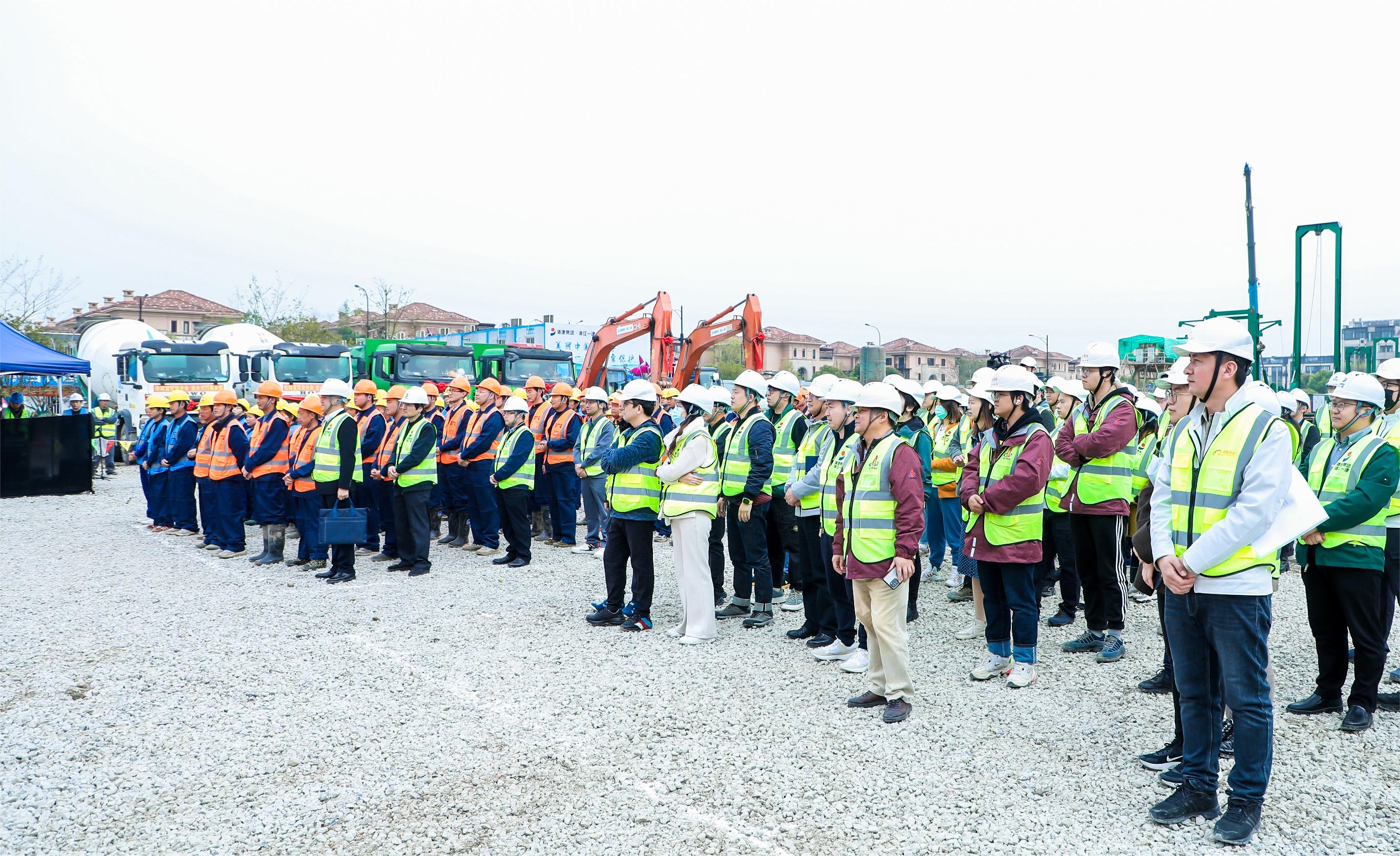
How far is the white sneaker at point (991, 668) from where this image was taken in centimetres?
571

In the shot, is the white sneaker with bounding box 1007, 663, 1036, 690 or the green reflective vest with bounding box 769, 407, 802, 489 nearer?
the white sneaker with bounding box 1007, 663, 1036, 690

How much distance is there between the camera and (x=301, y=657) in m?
6.29

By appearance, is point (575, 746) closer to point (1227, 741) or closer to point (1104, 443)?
point (1227, 741)

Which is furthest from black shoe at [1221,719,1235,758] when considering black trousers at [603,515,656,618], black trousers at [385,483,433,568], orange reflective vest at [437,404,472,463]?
orange reflective vest at [437,404,472,463]

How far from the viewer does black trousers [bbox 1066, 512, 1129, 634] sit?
641 centimetres

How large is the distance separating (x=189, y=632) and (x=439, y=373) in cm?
1334

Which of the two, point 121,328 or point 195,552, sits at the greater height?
point 121,328

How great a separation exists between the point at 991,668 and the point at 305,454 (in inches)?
→ 274

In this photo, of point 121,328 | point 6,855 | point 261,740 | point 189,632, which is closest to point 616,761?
point 261,740

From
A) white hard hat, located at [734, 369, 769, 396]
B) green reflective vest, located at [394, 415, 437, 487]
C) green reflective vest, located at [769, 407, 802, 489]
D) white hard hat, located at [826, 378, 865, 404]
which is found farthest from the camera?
green reflective vest, located at [394, 415, 437, 487]

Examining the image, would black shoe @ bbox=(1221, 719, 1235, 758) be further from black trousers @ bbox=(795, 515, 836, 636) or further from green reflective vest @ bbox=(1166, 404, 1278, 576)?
→ black trousers @ bbox=(795, 515, 836, 636)

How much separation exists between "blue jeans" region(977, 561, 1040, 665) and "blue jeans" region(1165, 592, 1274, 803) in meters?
1.67

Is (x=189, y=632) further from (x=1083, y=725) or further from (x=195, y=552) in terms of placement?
(x=1083, y=725)

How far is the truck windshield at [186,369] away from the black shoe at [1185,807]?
21306 mm
